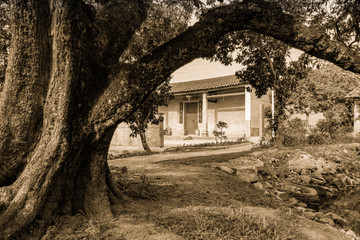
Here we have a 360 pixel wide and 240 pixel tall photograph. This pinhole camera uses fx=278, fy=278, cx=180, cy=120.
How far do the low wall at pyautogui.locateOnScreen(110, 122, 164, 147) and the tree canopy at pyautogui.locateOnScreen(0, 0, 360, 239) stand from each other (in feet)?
30.9

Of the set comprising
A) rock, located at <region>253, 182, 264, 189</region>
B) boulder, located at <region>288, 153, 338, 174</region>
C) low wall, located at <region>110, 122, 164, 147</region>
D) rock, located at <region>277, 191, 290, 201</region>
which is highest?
low wall, located at <region>110, 122, 164, 147</region>

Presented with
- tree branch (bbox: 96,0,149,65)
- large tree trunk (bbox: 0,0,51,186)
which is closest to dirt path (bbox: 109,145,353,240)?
large tree trunk (bbox: 0,0,51,186)

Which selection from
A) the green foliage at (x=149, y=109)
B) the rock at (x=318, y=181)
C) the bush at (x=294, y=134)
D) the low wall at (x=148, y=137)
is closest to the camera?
the rock at (x=318, y=181)

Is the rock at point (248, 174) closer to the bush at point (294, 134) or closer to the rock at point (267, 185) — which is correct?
the rock at point (267, 185)

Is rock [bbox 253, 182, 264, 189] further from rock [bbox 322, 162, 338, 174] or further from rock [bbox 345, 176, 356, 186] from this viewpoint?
rock [bbox 345, 176, 356, 186]

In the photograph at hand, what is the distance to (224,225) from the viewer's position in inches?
130

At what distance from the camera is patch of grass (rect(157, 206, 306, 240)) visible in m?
3.09

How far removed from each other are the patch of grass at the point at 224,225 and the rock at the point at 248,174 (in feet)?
8.52

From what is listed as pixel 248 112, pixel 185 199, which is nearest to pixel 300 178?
pixel 185 199

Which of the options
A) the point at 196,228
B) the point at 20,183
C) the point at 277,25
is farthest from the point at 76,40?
the point at 196,228

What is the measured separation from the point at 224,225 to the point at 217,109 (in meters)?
17.5

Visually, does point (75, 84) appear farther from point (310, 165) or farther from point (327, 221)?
point (310, 165)

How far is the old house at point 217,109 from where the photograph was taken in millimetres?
18453

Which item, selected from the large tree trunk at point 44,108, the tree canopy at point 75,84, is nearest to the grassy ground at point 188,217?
the tree canopy at point 75,84
